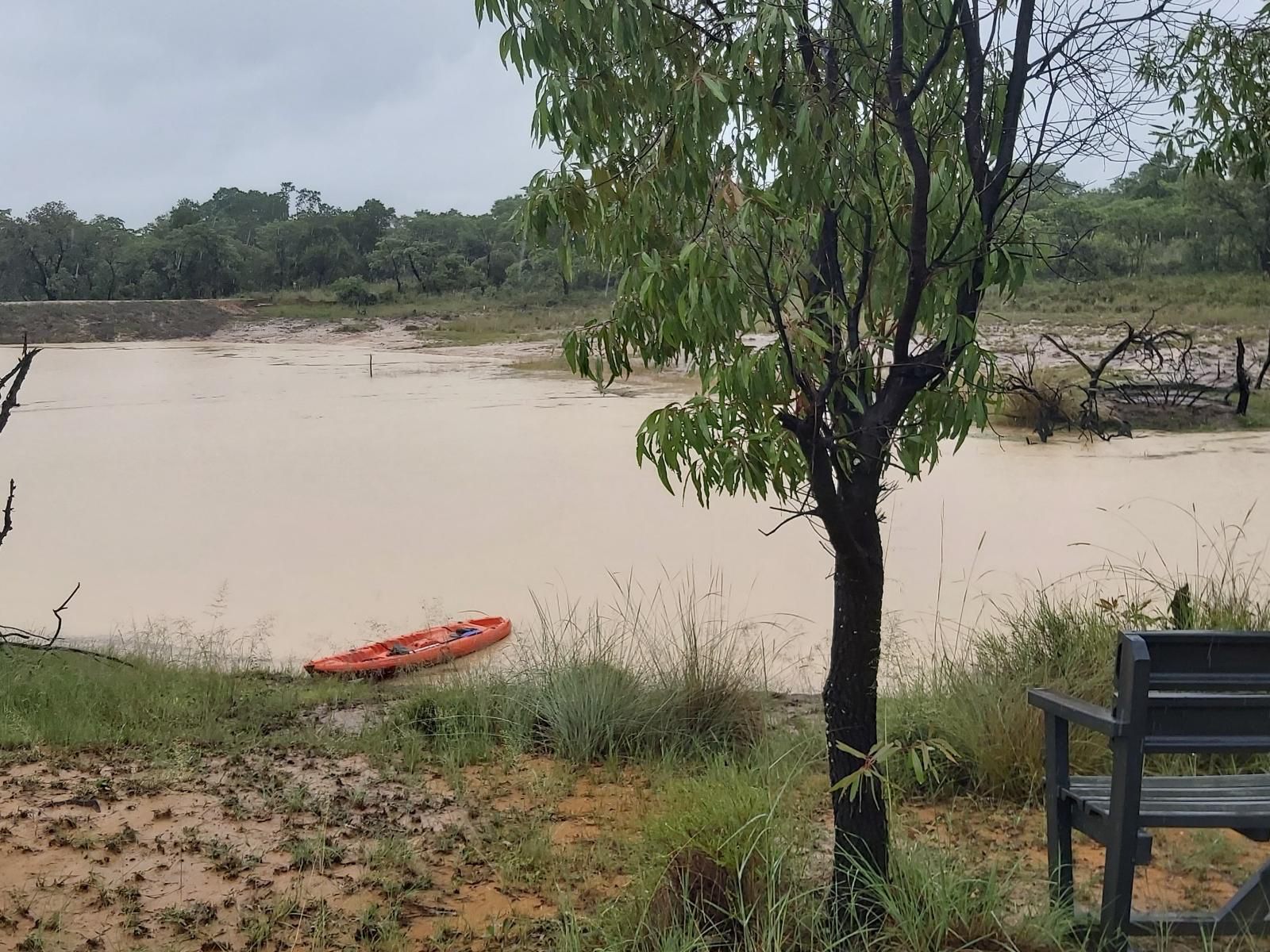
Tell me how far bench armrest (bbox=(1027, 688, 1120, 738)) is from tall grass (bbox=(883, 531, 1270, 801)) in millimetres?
1050

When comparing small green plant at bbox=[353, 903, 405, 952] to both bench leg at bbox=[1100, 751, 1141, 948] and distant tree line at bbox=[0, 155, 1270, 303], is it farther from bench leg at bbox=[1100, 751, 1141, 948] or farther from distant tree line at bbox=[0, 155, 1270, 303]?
distant tree line at bbox=[0, 155, 1270, 303]

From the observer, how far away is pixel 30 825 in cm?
340

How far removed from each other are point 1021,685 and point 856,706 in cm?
191

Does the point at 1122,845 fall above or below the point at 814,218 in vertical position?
below

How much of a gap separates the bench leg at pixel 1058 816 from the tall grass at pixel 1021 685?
3.24 feet

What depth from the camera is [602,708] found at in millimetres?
4453

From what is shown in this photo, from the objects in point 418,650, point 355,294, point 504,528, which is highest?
point 355,294

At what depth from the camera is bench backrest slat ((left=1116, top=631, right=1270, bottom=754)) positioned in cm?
202

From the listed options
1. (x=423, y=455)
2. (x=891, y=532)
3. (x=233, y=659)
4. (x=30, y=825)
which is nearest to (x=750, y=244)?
(x=30, y=825)

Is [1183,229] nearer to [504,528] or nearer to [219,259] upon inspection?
[504,528]

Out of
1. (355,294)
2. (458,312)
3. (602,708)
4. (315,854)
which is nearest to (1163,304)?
(602,708)

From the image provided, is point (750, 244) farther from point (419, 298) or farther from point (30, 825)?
point (419, 298)

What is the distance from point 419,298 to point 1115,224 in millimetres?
24628

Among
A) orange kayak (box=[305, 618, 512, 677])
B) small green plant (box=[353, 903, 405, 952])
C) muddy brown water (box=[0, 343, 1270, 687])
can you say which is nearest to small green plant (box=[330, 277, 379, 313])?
muddy brown water (box=[0, 343, 1270, 687])
